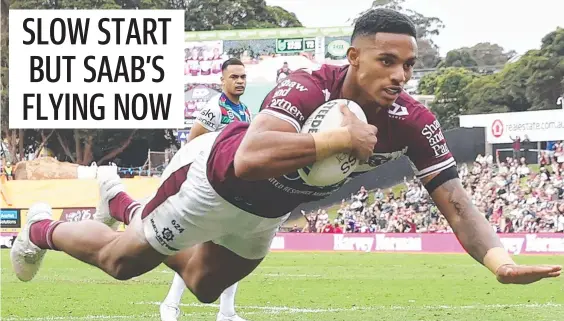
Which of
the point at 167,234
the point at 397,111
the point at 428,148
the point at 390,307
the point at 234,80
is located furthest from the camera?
the point at 390,307

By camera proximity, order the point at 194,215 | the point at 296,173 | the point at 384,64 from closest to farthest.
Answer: the point at 384,64 → the point at 296,173 → the point at 194,215

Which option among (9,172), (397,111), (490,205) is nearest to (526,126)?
(490,205)

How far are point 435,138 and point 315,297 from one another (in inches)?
292

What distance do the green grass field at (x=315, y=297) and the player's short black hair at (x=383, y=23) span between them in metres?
5.27

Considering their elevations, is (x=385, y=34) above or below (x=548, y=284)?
above

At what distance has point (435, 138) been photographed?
6.27 metres

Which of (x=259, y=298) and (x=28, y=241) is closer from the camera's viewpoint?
(x=28, y=241)

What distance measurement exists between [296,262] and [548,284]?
975cm

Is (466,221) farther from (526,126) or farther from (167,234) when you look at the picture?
(526,126)

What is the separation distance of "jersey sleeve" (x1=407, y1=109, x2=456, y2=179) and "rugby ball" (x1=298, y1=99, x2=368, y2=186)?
2.62 ft

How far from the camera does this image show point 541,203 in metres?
32.2

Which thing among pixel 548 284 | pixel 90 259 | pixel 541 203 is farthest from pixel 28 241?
pixel 541 203

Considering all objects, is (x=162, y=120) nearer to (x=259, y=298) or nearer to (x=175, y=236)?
(x=259, y=298)

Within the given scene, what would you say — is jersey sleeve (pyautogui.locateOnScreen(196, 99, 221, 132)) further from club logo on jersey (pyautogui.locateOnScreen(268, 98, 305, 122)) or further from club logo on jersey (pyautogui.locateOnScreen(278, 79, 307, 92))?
club logo on jersey (pyautogui.locateOnScreen(268, 98, 305, 122))
